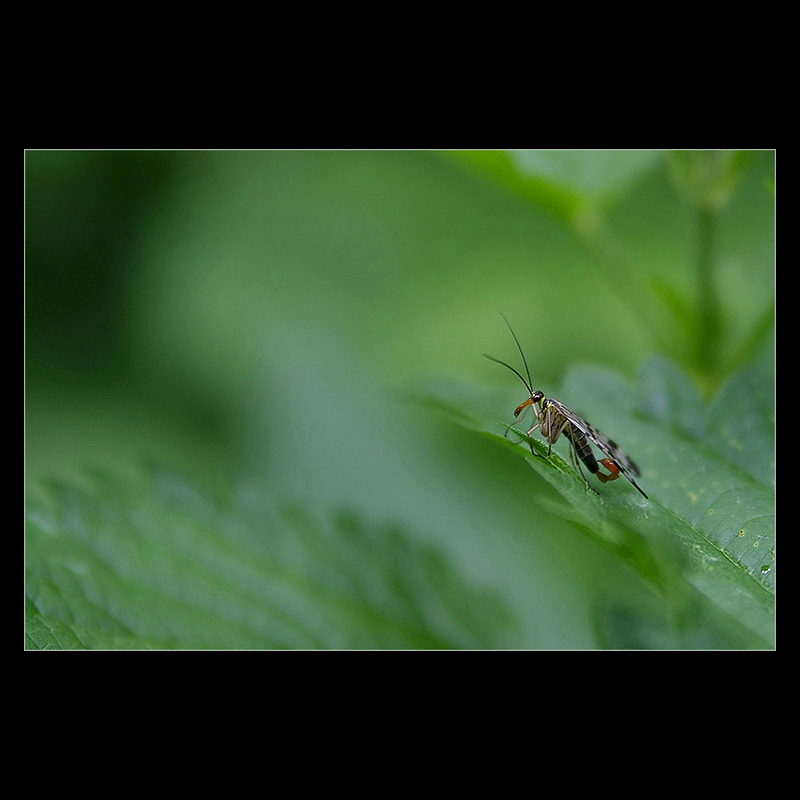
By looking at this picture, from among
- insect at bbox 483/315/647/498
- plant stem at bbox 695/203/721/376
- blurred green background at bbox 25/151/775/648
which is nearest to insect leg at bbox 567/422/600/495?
insect at bbox 483/315/647/498

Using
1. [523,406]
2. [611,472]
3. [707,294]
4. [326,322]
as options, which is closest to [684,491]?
[611,472]

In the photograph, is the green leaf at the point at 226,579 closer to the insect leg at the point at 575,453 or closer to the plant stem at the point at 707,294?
the insect leg at the point at 575,453

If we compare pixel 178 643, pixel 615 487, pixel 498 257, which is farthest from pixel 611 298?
pixel 178 643

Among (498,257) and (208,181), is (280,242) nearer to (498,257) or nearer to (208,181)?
(208,181)

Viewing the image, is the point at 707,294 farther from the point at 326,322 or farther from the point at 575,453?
the point at 326,322

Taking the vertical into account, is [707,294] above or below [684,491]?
above

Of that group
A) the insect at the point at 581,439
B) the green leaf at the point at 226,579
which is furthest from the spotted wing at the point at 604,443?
the green leaf at the point at 226,579

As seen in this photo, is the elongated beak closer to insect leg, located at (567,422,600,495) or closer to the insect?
the insect
